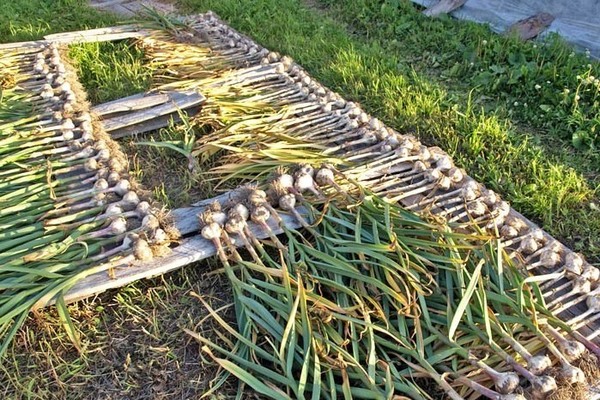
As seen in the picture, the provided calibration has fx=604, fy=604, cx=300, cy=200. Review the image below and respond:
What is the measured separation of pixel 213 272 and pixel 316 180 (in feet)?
1.86

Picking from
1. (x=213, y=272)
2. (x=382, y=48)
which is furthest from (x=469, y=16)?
(x=213, y=272)

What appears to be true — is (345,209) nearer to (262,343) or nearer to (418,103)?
(262,343)

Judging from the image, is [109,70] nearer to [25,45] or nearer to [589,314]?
[25,45]

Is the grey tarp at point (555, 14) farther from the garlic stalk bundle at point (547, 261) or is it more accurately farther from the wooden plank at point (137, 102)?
the wooden plank at point (137, 102)

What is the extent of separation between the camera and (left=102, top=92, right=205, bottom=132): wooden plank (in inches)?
119

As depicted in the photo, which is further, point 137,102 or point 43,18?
point 43,18

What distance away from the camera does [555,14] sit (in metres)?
3.91

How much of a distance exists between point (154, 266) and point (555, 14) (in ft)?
10.4

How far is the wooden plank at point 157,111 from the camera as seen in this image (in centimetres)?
302

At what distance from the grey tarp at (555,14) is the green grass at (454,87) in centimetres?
21

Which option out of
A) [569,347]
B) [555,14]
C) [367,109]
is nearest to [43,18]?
[367,109]

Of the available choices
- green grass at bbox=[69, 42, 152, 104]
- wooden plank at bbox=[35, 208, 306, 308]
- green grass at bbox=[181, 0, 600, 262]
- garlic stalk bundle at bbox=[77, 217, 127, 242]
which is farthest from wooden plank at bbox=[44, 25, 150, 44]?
wooden plank at bbox=[35, 208, 306, 308]

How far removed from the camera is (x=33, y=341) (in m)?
1.92

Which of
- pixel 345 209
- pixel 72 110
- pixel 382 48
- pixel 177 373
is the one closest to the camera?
pixel 177 373
